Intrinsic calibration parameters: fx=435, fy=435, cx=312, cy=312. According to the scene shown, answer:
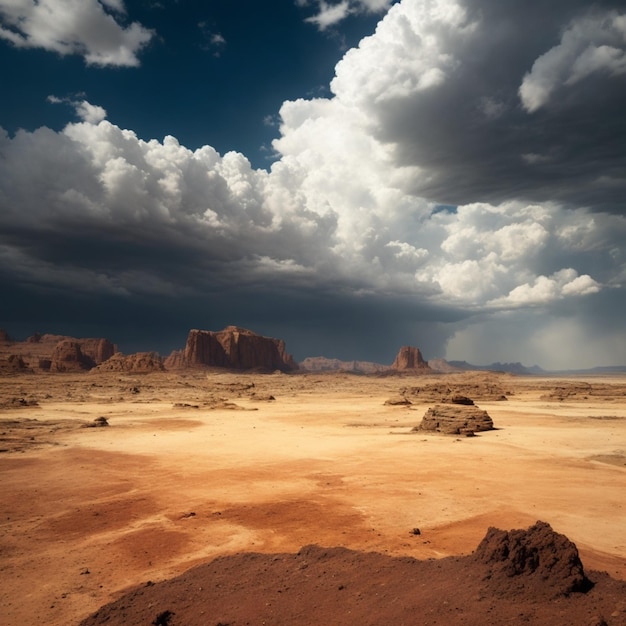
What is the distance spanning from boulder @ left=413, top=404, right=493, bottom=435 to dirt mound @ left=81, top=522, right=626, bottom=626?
23321mm

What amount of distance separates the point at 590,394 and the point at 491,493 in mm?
73179

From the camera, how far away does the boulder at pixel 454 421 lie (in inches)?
1157

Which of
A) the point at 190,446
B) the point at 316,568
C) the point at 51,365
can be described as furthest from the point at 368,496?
the point at 51,365

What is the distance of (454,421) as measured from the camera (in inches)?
1182

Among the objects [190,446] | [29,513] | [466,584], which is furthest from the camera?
[190,446]

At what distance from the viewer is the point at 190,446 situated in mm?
24703

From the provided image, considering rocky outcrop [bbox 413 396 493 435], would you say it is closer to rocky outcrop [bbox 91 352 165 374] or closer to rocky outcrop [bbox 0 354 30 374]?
rocky outcrop [bbox 0 354 30 374]

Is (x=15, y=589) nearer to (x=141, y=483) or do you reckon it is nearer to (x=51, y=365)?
(x=141, y=483)

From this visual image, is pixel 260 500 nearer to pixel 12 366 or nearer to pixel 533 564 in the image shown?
pixel 533 564

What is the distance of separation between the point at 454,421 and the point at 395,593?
25223 mm

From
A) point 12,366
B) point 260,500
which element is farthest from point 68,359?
point 260,500

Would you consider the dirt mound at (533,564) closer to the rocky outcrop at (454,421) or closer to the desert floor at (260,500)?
the desert floor at (260,500)

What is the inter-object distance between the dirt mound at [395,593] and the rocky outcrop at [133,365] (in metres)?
139

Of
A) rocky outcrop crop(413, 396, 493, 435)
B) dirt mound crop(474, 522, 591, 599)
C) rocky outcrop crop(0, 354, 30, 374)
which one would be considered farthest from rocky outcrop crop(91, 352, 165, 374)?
dirt mound crop(474, 522, 591, 599)
